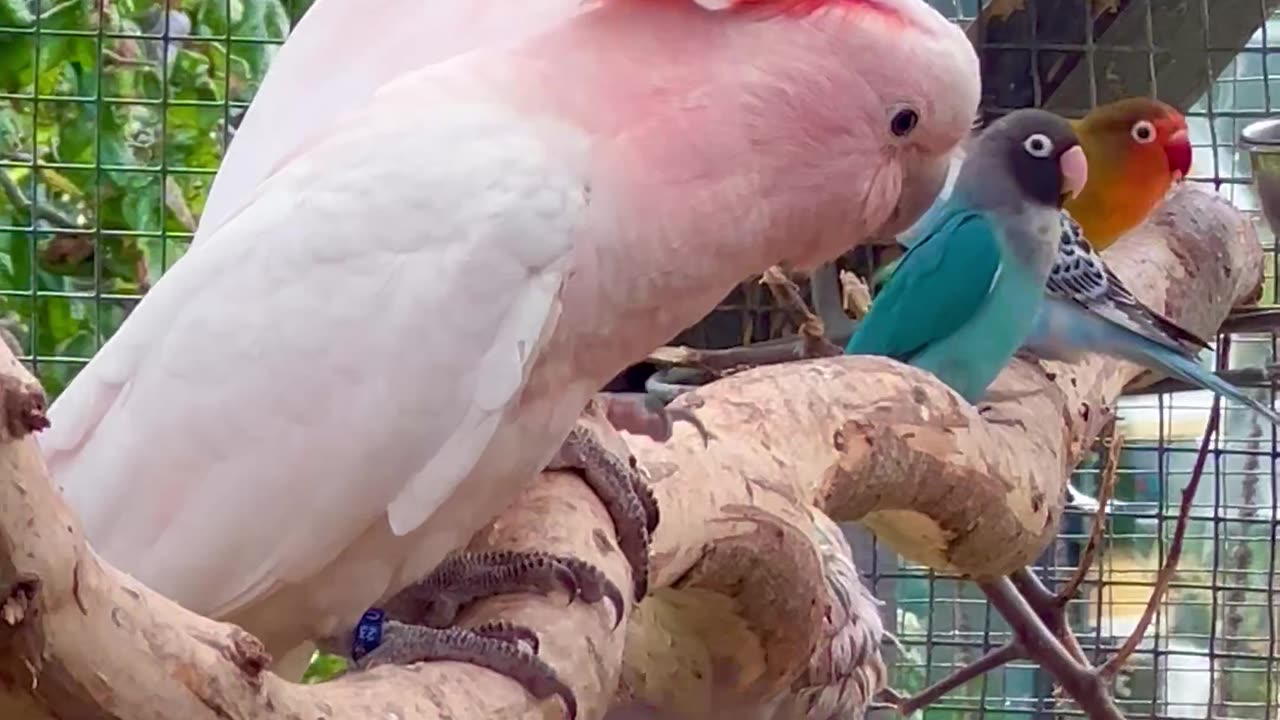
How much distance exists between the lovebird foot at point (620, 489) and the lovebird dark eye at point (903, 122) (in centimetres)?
23

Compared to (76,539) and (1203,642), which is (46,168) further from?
(1203,642)

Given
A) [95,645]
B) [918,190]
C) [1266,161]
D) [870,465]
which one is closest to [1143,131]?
[1266,161]

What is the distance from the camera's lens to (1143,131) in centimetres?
179

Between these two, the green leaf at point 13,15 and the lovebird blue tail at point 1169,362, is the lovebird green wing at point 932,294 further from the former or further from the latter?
the green leaf at point 13,15

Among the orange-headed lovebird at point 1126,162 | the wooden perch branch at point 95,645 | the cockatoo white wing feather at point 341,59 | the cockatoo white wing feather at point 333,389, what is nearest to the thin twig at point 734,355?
the orange-headed lovebird at point 1126,162

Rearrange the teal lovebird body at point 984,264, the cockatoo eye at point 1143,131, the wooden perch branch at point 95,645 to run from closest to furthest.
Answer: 1. the wooden perch branch at point 95,645
2. the teal lovebird body at point 984,264
3. the cockatoo eye at point 1143,131

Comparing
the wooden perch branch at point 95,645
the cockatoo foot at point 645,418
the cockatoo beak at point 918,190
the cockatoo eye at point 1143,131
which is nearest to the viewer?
the wooden perch branch at point 95,645

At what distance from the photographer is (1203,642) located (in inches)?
76.8

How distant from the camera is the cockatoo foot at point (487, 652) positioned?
2.20 ft

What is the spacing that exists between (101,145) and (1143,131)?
1.12 m

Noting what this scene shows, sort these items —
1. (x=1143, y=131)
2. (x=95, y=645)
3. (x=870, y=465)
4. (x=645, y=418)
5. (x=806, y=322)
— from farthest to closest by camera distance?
(x=1143, y=131) → (x=806, y=322) → (x=870, y=465) → (x=645, y=418) → (x=95, y=645)

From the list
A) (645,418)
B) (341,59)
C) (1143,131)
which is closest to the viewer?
(341,59)

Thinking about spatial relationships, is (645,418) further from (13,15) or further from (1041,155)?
(13,15)

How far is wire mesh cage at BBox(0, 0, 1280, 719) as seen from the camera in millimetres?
1571
